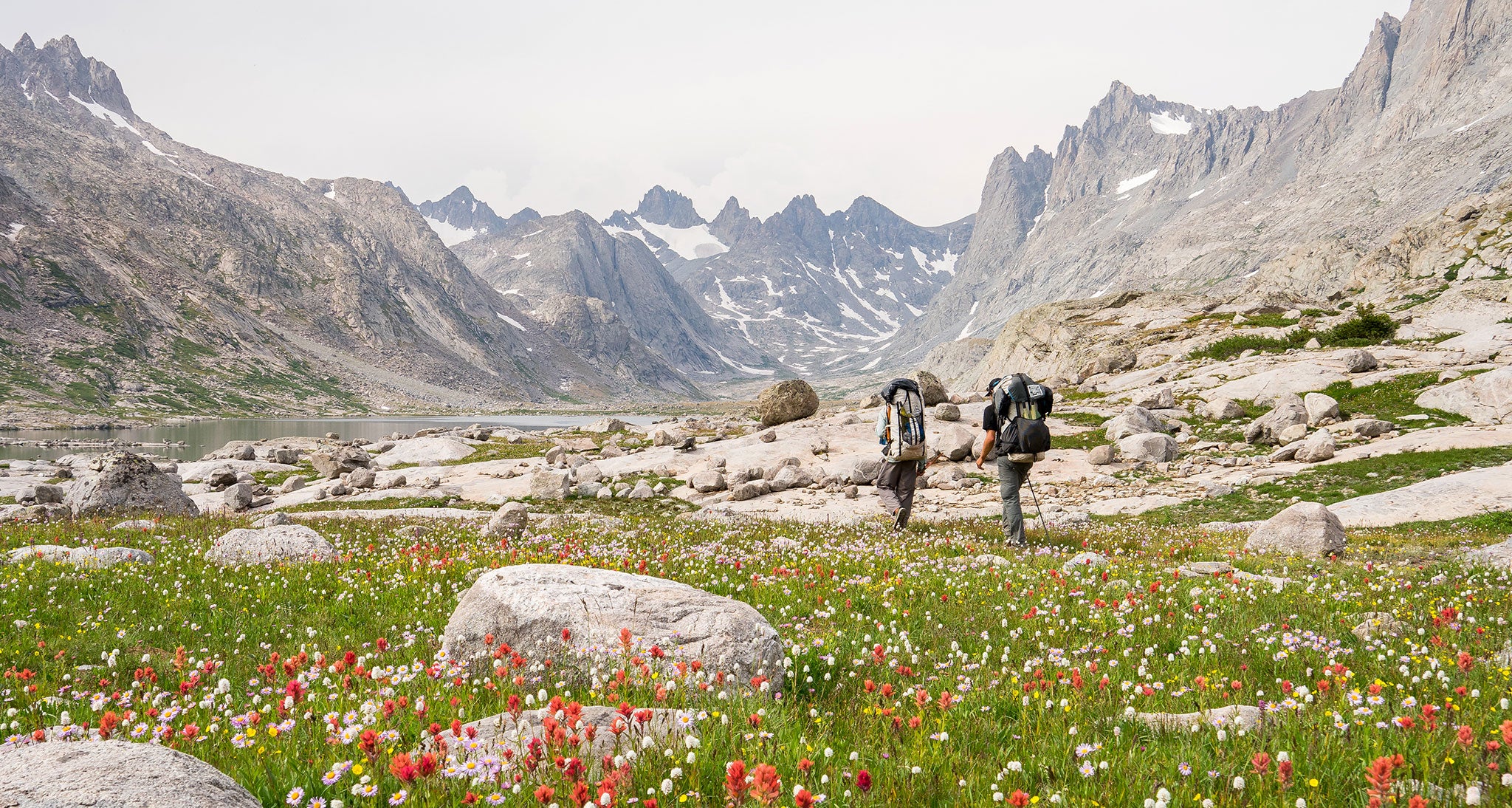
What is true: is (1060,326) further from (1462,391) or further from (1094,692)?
(1094,692)

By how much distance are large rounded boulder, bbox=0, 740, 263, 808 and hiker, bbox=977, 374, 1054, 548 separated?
1483 cm

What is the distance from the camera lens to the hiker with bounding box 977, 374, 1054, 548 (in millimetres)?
15688

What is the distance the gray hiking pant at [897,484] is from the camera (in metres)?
18.9

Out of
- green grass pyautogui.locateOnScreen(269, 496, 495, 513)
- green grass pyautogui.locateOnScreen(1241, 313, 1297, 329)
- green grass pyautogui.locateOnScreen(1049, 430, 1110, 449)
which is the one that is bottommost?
green grass pyautogui.locateOnScreen(269, 496, 495, 513)

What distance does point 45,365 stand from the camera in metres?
198

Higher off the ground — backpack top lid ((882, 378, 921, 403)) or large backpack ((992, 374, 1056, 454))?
backpack top lid ((882, 378, 921, 403))

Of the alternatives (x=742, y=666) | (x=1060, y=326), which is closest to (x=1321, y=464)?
(x=742, y=666)

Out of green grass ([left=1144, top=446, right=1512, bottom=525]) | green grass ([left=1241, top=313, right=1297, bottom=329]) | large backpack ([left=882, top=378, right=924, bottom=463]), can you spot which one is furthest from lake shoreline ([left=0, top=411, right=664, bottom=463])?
green grass ([left=1144, top=446, right=1512, bottom=525])

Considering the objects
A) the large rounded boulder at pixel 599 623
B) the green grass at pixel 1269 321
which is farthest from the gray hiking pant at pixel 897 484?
the green grass at pixel 1269 321

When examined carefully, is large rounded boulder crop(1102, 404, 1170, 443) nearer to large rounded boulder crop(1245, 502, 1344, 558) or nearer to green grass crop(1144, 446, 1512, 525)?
green grass crop(1144, 446, 1512, 525)

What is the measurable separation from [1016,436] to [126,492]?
98.8 ft

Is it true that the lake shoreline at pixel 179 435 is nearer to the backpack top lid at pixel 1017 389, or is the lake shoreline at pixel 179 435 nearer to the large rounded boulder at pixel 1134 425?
the large rounded boulder at pixel 1134 425

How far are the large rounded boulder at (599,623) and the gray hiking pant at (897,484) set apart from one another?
41.5 feet

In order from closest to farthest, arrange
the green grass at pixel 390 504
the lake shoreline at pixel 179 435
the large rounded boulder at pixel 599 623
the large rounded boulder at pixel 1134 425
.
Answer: the large rounded boulder at pixel 599 623 → the green grass at pixel 390 504 → the large rounded boulder at pixel 1134 425 → the lake shoreline at pixel 179 435
